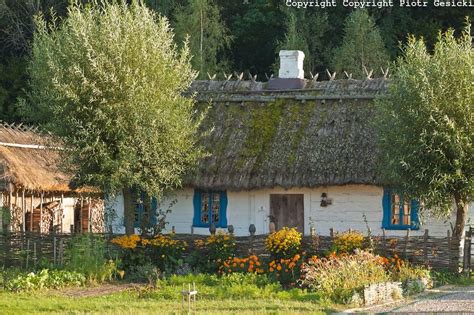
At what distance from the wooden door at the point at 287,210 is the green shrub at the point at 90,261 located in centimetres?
577

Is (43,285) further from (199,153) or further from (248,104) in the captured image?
(248,104)

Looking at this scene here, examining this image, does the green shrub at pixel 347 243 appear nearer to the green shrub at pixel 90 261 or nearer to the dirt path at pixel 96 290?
the dirt path at pixel 96 290

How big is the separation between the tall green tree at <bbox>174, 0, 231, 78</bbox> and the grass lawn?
2859 cm

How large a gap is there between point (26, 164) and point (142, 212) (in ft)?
26.2

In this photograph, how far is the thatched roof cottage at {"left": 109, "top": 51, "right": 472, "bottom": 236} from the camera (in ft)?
90.3

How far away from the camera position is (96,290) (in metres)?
21.9

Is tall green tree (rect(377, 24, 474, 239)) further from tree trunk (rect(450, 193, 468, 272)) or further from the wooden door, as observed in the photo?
the wooden door

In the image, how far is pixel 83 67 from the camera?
83.9ft

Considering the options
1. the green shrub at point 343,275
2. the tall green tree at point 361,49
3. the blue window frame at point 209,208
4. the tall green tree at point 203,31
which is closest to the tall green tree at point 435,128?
the green shrub at point 343,275

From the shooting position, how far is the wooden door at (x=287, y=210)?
2833cm

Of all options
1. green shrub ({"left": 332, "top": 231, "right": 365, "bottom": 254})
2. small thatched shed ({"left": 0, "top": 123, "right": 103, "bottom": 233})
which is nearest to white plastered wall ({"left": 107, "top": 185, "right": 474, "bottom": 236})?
green shrub ({"left": 332, "top": 231, "right": 365, "bottom": 254})

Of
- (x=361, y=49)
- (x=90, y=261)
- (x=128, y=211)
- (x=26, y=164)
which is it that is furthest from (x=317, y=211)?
(x=361, y=49)

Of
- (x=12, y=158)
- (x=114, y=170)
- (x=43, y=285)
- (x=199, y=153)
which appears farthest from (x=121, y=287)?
(x=12, y=158)

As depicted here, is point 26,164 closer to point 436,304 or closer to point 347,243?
point 347,243
